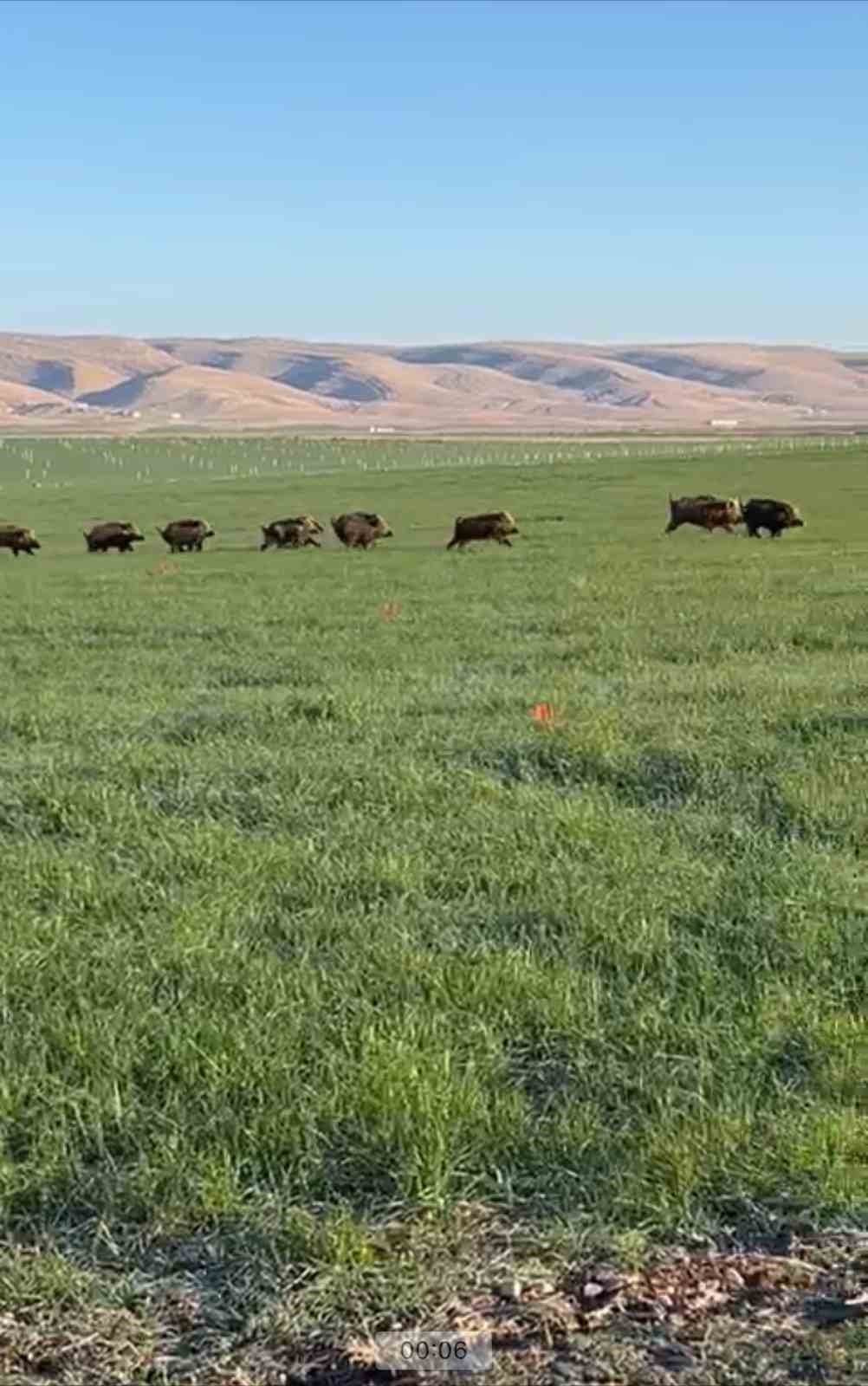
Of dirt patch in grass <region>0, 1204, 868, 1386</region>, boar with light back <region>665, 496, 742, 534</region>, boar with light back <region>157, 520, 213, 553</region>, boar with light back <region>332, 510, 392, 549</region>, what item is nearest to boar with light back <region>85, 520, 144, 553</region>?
boar with light back <region>157, 520, 213, 553</region>

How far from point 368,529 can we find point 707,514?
733cm

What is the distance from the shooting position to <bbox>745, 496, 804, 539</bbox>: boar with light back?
33.7 meters

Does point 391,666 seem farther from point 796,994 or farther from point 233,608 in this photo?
point 796,994

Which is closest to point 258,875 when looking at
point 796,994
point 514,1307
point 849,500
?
point 796,994

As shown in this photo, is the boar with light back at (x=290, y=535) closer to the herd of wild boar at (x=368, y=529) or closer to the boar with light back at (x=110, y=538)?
the herd of wild boar at (x=368, y=529)

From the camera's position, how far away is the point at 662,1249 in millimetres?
3812

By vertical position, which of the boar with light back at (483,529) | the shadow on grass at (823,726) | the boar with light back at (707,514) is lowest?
the shadow on grass at (823,726)

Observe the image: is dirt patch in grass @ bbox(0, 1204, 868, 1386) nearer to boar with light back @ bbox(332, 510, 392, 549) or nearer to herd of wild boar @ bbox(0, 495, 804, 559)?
herd of wild boar @ bbox(0, 495, 804, 559)
